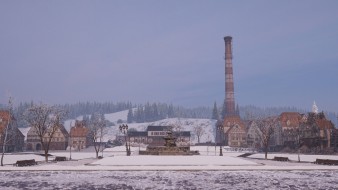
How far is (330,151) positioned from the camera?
235ft

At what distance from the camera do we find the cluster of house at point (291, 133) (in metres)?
82.0

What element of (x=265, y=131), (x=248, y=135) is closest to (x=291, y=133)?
(x=265, y=131)

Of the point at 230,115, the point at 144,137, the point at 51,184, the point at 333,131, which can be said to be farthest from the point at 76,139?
the point at 51,184

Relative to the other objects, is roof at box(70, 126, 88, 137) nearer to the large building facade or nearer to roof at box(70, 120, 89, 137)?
roof at box(70, 120, 89, 137)

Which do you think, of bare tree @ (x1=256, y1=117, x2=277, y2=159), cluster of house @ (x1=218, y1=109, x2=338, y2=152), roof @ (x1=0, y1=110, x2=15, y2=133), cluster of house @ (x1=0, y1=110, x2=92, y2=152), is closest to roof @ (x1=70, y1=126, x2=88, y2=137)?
cluster of house @ (x1=0, y1=110, x2=92, y2=152)

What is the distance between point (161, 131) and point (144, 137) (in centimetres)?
704

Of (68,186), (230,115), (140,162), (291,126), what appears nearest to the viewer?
(68,186)

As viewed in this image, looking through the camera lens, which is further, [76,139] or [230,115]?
[230,115]

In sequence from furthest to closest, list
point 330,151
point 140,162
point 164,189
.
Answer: point 330,151 → point 140,162 → point 164,189

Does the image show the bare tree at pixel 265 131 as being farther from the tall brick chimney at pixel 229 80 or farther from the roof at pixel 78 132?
the roof at pixel 78 132

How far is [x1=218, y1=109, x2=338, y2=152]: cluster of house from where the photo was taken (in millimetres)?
81994

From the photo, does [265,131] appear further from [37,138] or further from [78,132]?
[37,138]

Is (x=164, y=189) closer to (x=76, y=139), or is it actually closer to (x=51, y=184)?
(x=51, y=184)

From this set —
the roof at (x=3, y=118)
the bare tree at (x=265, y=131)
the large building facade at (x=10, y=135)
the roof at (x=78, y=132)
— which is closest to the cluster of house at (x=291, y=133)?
the bare tree at (x=265, y=131)
